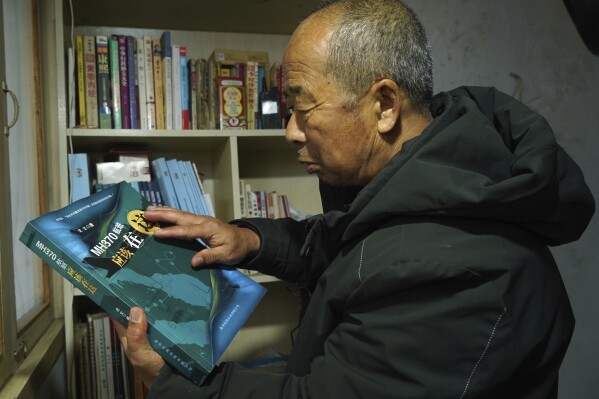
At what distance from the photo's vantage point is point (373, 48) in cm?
75

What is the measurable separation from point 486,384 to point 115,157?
1.18 metres

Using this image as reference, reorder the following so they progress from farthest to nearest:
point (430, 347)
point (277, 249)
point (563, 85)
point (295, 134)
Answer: point (563, 85) < point (277, 249) < point (295, 134) < point (430, 347)

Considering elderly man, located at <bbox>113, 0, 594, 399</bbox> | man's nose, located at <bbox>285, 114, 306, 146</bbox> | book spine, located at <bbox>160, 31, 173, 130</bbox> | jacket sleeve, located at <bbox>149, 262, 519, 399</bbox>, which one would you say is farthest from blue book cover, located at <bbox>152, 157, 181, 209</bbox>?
jacket sleeve, located at <bbox>149, 262, 519, 399</bbox>

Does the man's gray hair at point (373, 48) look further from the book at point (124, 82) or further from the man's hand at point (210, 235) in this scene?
the book at point (124, 82)

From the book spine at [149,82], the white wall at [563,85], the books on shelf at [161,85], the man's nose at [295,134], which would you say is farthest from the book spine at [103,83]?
the white wall at [563,85]

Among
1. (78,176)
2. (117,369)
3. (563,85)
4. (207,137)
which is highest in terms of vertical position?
(563,85)

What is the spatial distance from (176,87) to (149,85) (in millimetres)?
76

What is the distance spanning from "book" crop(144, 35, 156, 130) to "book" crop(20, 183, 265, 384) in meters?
0.56

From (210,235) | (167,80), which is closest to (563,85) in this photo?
(167,80)

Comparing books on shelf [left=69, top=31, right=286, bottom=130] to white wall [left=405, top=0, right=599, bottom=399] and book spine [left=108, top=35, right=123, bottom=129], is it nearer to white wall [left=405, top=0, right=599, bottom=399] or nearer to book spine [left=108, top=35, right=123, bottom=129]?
book spine [left=108, top=35, right=123, bottom=129]

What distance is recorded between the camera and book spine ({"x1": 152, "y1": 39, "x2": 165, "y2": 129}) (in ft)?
4.43

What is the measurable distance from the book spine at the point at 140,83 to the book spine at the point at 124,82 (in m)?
0.03

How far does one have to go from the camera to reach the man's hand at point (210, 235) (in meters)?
0.83

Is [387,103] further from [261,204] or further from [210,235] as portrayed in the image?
[261,204]
